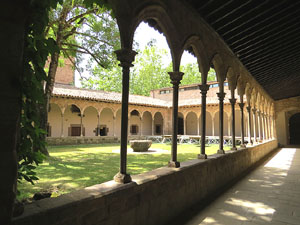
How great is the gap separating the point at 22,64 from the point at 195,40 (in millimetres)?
4247

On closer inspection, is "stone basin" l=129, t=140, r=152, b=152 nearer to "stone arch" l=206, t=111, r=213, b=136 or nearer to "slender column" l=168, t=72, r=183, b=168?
"slender column" l=168, t=72, r=183, b=168

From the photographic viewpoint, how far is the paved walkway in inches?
131

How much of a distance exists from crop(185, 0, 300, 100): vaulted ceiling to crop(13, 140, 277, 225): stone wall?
3528 mm

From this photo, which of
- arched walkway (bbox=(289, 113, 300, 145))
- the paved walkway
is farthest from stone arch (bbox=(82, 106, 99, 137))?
arched walkway (bbox=(289, 113, 300, 145))

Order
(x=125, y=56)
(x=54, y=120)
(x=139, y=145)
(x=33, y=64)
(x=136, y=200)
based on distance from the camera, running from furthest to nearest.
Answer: (x=54, y=120)
(x=139, y=145)
(x=125, y=56)
(x=136, y=200)
(x=33, y=64)

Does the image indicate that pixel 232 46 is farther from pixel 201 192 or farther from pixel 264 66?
pixel 201 192

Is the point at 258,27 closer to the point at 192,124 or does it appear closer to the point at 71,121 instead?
the point at 71,121

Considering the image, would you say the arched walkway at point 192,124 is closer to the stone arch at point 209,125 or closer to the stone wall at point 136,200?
the stone arch at point 209,125

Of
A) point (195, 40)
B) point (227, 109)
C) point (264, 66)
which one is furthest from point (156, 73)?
point (195, 40)

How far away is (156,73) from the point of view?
3866 centimetres

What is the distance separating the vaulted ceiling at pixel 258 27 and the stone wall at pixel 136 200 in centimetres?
353

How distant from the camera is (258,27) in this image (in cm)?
545

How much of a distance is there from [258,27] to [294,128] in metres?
19.5

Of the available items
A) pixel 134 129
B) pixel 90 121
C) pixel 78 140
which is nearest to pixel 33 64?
pixel 78 140
